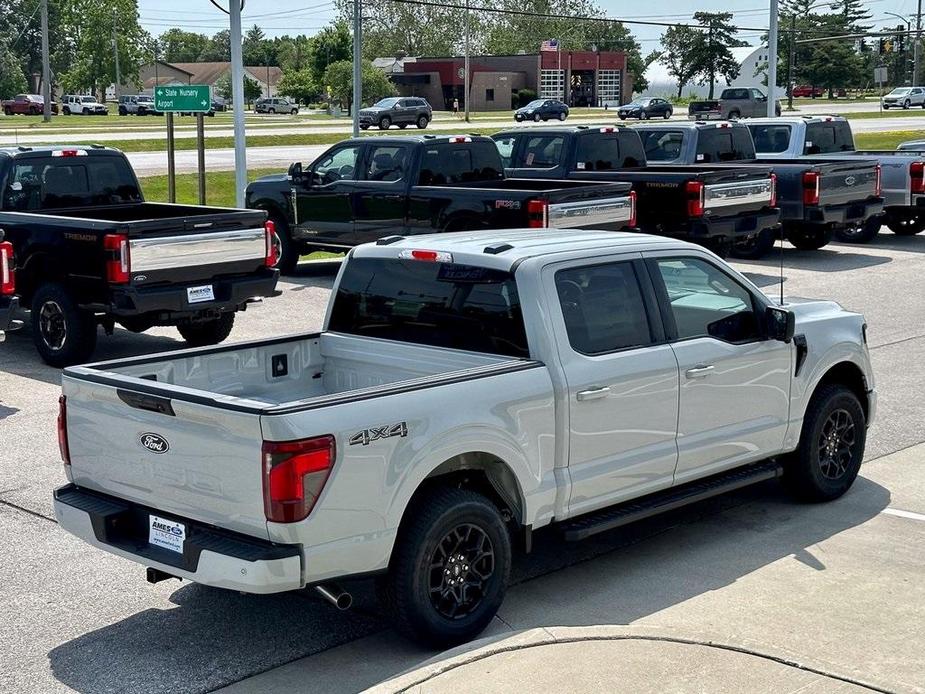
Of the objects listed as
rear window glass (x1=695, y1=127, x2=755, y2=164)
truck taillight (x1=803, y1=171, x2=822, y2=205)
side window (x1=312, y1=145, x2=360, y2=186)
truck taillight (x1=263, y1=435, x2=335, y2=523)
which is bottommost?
truck taillight (x1=263, y1=435, x2=335, y2=523)

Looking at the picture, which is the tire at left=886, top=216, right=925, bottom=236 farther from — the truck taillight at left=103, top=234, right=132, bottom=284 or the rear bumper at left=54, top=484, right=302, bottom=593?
the rear bumper at left=54, top=484, right=302, bottom=593

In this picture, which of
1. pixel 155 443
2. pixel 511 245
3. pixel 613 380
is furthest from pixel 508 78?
pixel 155 443

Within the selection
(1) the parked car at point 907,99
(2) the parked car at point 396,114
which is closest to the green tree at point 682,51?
(1) the parked car at point 907,99

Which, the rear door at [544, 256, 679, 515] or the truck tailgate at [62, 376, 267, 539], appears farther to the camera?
the rear door at [544, 256, 679, 515]

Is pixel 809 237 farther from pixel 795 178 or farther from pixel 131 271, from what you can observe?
pixel 131 271

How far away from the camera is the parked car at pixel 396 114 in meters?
65.4

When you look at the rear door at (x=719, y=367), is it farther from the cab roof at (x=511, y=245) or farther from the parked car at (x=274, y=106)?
the parked car at (x=274, y=106)

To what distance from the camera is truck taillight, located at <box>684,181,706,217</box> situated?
18094 millimetres

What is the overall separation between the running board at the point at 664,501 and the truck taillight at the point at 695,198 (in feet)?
35.3

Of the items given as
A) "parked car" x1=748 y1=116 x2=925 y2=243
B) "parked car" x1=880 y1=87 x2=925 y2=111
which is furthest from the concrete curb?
"parked car" x1=880 y1=87 x2=925 y2=111

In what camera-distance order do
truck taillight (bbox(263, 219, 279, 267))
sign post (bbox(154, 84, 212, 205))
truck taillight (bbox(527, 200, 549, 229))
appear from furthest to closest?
1. sign post (bbox(154, 84, 212, 205))
2. truck taillight (bbox(527, 200, 549, 229))
3. truck taillight (bbox(263, 219, 279, 267))

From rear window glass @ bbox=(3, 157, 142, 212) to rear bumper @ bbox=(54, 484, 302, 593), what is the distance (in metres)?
8.22

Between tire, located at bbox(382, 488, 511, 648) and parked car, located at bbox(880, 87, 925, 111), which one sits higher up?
parked car, located at bbox(880, 87, 925, 111)

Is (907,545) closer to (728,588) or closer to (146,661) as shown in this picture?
(728,588)
